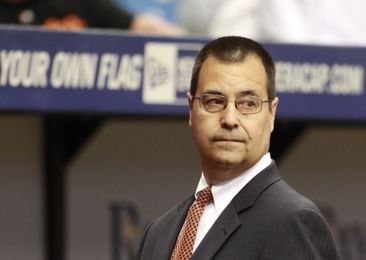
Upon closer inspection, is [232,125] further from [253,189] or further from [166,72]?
[166,72]

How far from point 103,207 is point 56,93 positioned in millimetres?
A: 1113

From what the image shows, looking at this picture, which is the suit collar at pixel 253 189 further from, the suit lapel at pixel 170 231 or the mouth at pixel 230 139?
the suit lapel at pixel 170 231

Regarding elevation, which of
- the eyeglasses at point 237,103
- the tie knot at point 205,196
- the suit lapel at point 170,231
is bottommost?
the suit lapel at point 170,231

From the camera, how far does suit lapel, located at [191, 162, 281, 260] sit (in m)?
3.43

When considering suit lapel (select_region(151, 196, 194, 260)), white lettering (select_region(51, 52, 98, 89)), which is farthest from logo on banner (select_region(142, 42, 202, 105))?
suit lapel (select_region(151, 196, 194, 260))

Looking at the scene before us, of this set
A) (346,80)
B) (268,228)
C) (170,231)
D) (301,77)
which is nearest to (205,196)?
(170,231)

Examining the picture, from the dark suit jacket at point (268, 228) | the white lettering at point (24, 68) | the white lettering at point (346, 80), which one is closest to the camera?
the dark suit jacket at point (268, 228)

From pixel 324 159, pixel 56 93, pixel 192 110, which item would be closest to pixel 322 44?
pixel 324 159

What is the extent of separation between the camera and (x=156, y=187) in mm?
8453

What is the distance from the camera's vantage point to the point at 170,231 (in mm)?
3736

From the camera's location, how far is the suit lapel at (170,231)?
3.67m

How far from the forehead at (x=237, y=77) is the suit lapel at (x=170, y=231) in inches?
15.6

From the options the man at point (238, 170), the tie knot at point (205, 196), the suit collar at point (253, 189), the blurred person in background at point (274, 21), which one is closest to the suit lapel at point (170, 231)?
the man at point (238, 170)

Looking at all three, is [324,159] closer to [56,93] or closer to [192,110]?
[56,93]
